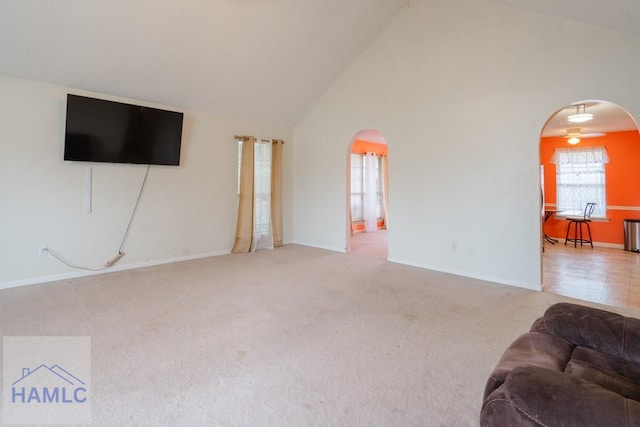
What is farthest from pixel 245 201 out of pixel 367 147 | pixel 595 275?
pixel 595 275

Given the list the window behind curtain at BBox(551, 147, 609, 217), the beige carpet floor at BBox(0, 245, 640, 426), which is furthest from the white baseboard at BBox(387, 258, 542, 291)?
the window behind curtain at BBox(551, 147, 609, 217)

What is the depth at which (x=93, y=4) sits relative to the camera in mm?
3162

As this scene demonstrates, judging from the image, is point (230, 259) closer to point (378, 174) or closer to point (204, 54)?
point (204, 54)

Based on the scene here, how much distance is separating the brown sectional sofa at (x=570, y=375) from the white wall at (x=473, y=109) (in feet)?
8.47

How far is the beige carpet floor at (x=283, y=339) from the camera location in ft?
5.58

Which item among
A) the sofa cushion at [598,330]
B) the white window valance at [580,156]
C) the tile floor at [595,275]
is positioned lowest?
the tile floor at [595,275]

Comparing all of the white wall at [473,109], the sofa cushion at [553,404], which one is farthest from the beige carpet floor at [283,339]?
the sofa cushion at [553,404]

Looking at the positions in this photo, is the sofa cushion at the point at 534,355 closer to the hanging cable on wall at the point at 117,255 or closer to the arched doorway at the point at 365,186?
the hanging cable on wall at the point at 117,255

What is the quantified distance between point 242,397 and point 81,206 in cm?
377

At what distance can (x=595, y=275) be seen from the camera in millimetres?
4273

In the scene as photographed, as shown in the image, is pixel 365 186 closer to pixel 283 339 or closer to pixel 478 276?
pixel 478 276

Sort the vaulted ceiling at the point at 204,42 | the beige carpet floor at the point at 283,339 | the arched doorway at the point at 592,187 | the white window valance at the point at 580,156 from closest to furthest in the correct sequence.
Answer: the beige carpet floor at the point at 283,339 → the vaulted ceiling at the point at 204,42 → the arched doorway at the point at 592,187 → the white window valance at the point at 580,156

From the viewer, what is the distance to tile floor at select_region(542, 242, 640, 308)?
3.48m

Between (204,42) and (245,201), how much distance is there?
259 centimetres
